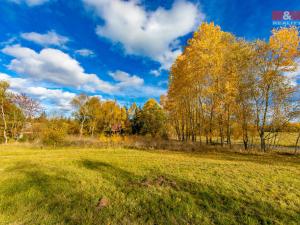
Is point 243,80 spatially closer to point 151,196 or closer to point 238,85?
point 238,85

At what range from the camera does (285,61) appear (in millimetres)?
9891

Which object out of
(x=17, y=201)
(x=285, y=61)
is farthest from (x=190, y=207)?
(x=285, y=61)

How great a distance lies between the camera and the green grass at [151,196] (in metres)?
2.81

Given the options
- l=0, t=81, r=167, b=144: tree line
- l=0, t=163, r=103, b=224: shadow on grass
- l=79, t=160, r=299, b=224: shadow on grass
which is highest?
l=0, t=81, r=167, b=144: tree line

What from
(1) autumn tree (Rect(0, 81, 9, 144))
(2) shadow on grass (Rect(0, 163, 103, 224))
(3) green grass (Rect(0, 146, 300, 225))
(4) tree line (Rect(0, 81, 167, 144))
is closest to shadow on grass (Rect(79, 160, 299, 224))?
(3) green grass (Rect(0, 146, 300, 225))

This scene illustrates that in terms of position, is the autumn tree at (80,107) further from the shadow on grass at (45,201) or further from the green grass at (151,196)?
the shadow on grass at (45,201)

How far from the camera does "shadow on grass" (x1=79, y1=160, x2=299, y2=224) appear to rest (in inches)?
108

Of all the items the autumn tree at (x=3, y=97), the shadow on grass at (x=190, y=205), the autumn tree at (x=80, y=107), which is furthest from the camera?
the autumn tree at (x=80, y=107)

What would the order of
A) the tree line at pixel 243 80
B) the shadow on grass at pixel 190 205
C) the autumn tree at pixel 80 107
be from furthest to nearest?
the autumn tree at pixel 80 107, the tree line at pixel 243 80, the shadow on grass at pixel 190 205

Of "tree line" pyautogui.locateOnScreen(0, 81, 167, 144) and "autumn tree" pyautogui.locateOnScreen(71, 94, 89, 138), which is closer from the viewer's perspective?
"tree line" pyautogui.locateOnScreen(0, 81, 167, 144)

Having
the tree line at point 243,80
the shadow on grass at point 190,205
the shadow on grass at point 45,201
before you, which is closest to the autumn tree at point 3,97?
the shadow on grass at point 45,201

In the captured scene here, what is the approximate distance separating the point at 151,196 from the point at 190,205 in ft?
3.18

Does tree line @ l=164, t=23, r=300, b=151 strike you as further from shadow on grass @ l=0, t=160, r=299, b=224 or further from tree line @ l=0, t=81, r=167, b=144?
tree line @ l=0, t=81, r=167, b=144

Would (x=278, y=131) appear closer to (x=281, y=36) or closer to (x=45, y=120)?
(x=281, y=36)
